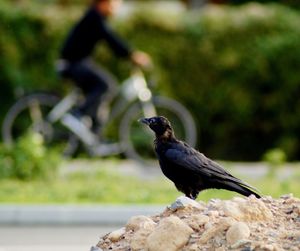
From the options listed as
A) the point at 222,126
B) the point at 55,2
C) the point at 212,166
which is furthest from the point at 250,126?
the point at 212,166

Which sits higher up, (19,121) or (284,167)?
(19,121)

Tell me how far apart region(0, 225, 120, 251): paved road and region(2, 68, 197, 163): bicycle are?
12.4 feet

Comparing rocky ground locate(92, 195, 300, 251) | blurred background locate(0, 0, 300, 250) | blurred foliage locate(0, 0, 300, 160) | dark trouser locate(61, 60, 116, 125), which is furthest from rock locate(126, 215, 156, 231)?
blurred foliage locate(0, 0, 300, 160)

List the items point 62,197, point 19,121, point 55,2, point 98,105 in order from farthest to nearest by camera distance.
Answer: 1. point 55,2
2. point 19,121
3. point 98,105
4. point 62,197

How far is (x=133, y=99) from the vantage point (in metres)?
14.9

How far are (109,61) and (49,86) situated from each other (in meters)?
0.89

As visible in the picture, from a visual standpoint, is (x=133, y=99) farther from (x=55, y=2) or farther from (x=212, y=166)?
(x=212, y=166)

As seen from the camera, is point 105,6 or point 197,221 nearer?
point 197,221

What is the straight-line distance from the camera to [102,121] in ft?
47.2

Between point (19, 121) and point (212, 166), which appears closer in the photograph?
point (212, 166)

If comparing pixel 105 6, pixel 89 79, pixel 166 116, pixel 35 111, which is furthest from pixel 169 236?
pixel 35 111

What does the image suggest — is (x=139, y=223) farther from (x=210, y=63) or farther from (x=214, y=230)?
(x=210, y=63)

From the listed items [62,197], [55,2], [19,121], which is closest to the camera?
[62,197]

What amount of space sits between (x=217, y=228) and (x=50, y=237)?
535 centimetres
